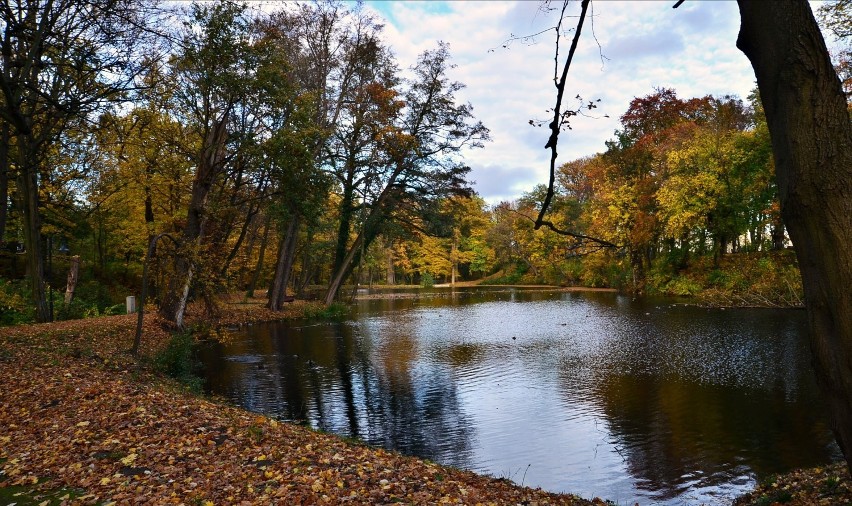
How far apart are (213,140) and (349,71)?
11691 mm

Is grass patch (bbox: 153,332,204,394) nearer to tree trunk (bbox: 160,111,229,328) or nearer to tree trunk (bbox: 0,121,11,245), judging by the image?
tree trunk (bbox: 160,111,229,328)


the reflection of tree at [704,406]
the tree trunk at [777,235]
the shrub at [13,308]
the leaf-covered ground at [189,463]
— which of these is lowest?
the reflection of tree at [704,406]

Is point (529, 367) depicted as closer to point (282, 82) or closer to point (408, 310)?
point (282, 82)

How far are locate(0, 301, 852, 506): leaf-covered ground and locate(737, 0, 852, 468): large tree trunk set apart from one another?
307 cm

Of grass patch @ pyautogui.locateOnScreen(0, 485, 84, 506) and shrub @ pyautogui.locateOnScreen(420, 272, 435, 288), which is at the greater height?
shrub @ pyautogui.locateOnScreen(420, 272, 435, 288)

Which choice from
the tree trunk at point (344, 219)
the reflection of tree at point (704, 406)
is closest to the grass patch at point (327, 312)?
the tree trunk at point (344, 219)

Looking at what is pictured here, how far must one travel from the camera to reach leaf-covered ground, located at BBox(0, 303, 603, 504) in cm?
477

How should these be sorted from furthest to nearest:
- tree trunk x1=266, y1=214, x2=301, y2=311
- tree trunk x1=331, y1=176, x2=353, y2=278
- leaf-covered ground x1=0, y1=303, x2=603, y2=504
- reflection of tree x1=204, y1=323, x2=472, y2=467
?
Result: tree trunk x1=331, y1=176, x2=353, y2=278 → tree trunk x1=266, y1=214, x2=301, y2=311 → reflection of tree x1=204, y1=323, x2=472, y2=467 → leaf-covered ground x1=0, y1=303, x2=603, y2=504

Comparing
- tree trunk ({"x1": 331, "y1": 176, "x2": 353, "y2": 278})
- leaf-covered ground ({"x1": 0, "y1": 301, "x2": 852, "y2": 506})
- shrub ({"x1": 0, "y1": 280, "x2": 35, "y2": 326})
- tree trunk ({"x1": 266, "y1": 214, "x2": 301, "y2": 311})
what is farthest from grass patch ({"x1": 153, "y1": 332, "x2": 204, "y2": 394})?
tree trunk ({"x1": 331, "y1": 176, "x2": 353, "y2": 278})

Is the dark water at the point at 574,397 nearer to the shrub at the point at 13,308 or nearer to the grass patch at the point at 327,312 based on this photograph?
the grass patch at the point at 327,312

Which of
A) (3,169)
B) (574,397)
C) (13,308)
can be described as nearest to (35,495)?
(3,169)

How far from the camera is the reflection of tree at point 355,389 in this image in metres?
9.00

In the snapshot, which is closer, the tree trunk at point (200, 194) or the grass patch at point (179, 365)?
the grass patch at point (179, 365)

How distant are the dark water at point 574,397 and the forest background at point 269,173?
3006 millimetres
